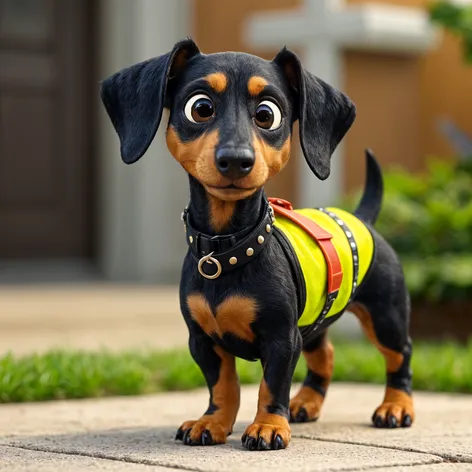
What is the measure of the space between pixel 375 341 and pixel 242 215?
3.00 ft

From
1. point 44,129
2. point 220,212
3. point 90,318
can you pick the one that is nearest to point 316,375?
point 220,212

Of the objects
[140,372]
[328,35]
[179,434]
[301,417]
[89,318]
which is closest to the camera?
[179,434]

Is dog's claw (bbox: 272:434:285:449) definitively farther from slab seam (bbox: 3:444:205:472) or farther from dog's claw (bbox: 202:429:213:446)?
slab seam (bbox: 3:444:205:472)

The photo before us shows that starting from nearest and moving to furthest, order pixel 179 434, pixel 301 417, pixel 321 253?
pixel 179 434 → pixel 321 253 → pixel 301 417

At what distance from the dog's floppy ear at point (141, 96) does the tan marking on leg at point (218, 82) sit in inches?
6.3

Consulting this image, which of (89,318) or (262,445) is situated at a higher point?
(262,445)

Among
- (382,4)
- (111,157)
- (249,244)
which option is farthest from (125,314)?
(249,244)

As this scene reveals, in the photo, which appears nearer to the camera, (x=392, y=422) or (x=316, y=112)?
(x=316, y=112)

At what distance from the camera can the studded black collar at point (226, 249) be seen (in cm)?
366

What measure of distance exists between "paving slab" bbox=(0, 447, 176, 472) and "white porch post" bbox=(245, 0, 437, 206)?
6055 millimetres

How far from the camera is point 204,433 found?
3721 millimetres

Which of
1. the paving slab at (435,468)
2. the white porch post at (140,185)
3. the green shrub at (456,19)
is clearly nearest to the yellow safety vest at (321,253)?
the paving slab at (435,468)

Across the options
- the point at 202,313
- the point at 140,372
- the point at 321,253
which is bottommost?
the point at 140,372

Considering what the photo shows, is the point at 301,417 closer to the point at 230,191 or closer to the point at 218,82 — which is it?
the point at 230,191
